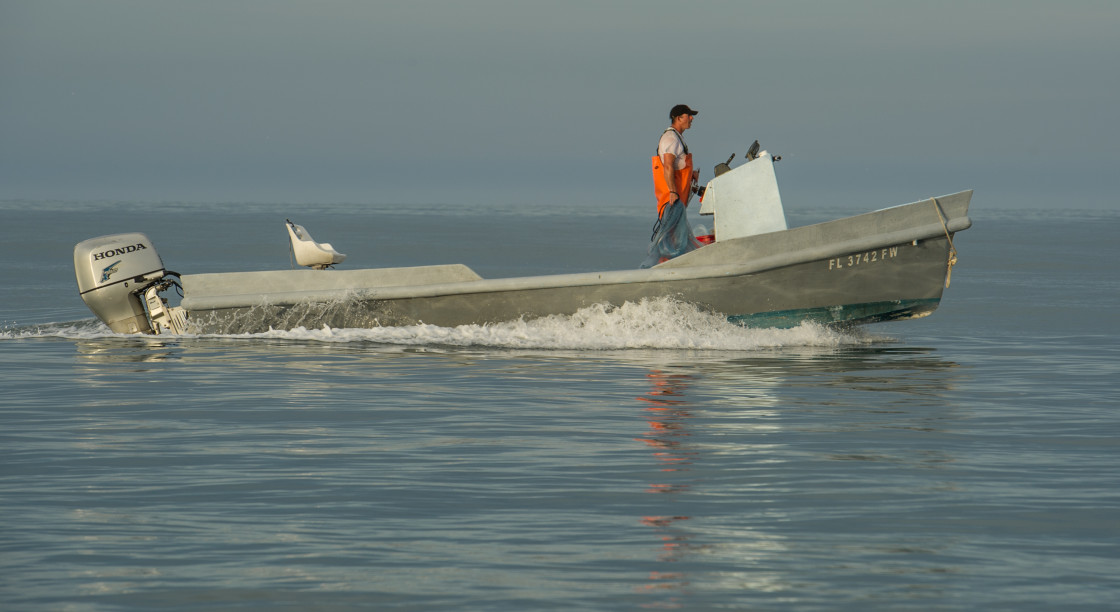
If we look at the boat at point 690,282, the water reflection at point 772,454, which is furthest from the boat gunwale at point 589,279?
the water reflection at point 772,454

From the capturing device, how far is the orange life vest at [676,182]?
1114cm

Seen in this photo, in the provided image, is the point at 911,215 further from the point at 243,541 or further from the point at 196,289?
the point at 243,541

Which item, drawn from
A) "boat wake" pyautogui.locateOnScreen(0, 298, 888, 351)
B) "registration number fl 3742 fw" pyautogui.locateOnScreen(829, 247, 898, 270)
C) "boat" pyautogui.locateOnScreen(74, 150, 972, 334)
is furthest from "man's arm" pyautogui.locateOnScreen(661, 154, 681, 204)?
"registration number fl 3742 fw" pyautogui.locateOnScreen(829, 247, 898, 270)

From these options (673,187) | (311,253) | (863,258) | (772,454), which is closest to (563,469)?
(772,454)

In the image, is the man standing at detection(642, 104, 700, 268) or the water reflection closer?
the water reflection

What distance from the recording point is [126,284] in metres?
11.7

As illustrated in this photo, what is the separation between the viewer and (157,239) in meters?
35.0

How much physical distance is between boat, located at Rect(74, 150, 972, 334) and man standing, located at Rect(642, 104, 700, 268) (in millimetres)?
232

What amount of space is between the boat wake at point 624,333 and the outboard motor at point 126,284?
1.43 metres

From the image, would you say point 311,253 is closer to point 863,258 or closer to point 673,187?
point 673,187

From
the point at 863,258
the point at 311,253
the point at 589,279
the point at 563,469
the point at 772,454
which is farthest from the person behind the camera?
the point at 311,253

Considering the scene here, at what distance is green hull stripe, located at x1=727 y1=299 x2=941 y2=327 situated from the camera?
1108 cm

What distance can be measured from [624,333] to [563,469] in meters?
5.01

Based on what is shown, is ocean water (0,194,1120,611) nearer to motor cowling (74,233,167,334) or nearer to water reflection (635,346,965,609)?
water reflection (635,346,965,609)
